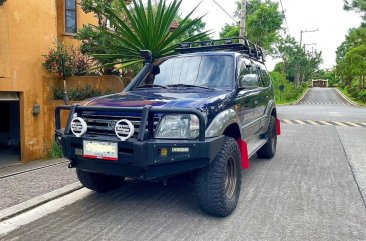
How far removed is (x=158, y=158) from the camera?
294 cm

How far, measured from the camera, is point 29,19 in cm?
866

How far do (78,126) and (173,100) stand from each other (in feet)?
3.28

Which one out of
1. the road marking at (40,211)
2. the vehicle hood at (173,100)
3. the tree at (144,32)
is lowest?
the road marking at (40,211)

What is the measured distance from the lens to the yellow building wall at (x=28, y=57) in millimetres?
8010

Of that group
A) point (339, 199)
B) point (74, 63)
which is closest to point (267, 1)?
point (74, 63)

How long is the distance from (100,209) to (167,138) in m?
1.28

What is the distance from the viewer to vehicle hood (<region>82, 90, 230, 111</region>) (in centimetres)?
320

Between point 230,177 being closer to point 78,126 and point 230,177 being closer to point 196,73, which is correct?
point 196,73

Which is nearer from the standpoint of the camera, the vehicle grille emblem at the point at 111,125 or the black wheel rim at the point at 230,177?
the vehicle grille emblem at the point at 111,125

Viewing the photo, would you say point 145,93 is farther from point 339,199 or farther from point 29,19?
point 29,19

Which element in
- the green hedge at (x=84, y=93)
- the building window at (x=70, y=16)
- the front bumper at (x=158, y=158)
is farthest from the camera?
the building window at (x=70, y=16)

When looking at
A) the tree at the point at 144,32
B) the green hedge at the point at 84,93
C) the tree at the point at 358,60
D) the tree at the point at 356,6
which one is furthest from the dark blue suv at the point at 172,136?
the tree at the point at 358,60

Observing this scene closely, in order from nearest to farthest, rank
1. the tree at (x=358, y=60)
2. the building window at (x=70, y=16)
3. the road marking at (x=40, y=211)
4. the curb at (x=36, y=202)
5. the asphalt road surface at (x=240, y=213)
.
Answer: the asphalt road surface at (x=240, y=213)
the road marking at (x=40, y=211)
the curb at (x=36, y=202)
the building window at (x=70, y=16)
the tree at (x=358, y=60)

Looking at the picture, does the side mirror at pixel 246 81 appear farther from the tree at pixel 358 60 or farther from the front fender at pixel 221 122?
the tree at pixel 358 60
